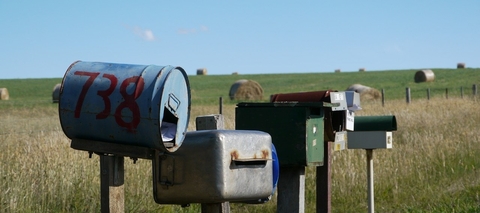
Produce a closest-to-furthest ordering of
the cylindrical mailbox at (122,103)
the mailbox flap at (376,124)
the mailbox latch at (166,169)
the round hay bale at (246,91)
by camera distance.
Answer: the cylindrical mailbox at (122,103) → the mailbox latch at (166,169) → the mailbox flap at (376,124) → the round hay bale at (246,91)

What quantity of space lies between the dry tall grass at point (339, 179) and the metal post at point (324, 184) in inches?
49.1

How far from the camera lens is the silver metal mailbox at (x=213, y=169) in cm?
352

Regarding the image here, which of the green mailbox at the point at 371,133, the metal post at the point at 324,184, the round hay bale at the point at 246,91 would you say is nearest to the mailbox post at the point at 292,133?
the metal post at the point at 324,184

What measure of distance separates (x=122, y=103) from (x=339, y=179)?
4.72 metres

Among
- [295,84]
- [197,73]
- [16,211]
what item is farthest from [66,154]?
[197,73]

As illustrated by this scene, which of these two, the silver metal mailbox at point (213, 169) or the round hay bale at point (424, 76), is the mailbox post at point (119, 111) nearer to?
the silver metal mailbox at point (213, 169)

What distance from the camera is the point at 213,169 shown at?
3.51 metres

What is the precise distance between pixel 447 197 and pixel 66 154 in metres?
3.83

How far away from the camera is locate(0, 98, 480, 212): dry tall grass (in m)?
6.00

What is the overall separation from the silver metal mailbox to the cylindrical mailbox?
0.10 m

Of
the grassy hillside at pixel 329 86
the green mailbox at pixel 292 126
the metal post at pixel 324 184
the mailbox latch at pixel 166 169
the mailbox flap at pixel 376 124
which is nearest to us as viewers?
the mailbox latch at pixel 166 169

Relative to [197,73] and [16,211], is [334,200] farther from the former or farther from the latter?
[197,73]

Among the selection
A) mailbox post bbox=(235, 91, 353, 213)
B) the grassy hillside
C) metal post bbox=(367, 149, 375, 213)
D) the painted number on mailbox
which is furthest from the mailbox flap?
the grassy hillside

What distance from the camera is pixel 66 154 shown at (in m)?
7.25
